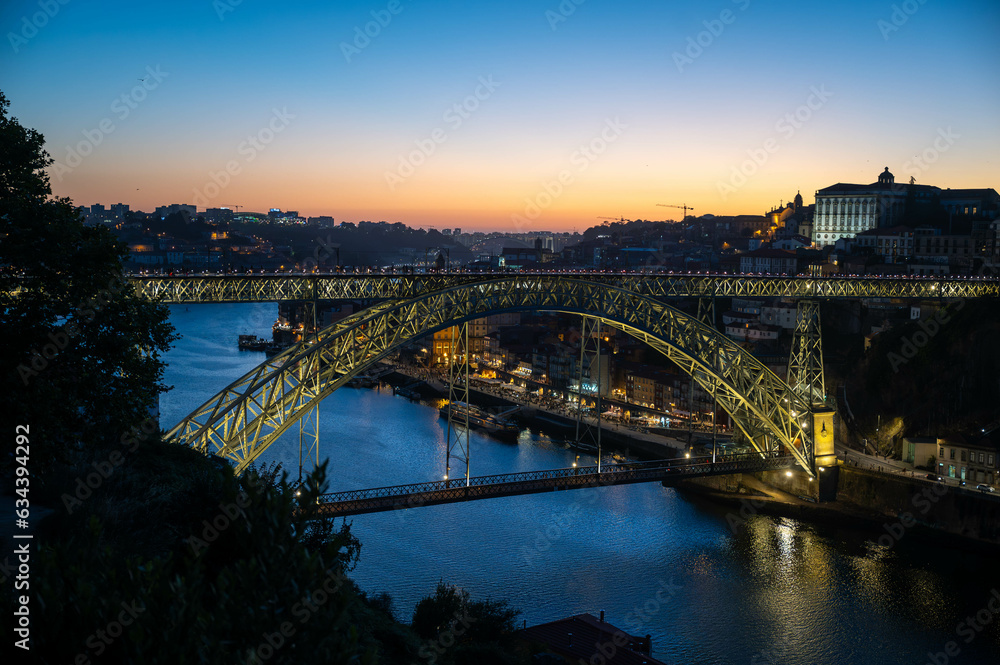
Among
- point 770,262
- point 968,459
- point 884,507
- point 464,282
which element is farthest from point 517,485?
point 770,262

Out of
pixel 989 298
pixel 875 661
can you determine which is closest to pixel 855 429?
pixel 989 298

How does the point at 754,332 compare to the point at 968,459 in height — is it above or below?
above

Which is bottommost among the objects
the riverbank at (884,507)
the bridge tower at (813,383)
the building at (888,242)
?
the riverbank at (884,507)

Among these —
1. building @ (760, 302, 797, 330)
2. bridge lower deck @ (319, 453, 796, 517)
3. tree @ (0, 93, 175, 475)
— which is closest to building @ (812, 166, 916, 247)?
building @ (760, 302, 797, 330)

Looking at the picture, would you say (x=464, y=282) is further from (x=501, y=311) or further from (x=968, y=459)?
(x=968, y=459)

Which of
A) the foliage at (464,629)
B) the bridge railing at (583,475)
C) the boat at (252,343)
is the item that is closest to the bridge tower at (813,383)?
the bridge railing at (583,475)

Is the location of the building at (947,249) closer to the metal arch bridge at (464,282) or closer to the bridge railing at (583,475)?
the metal arch bridge at (464,282)
